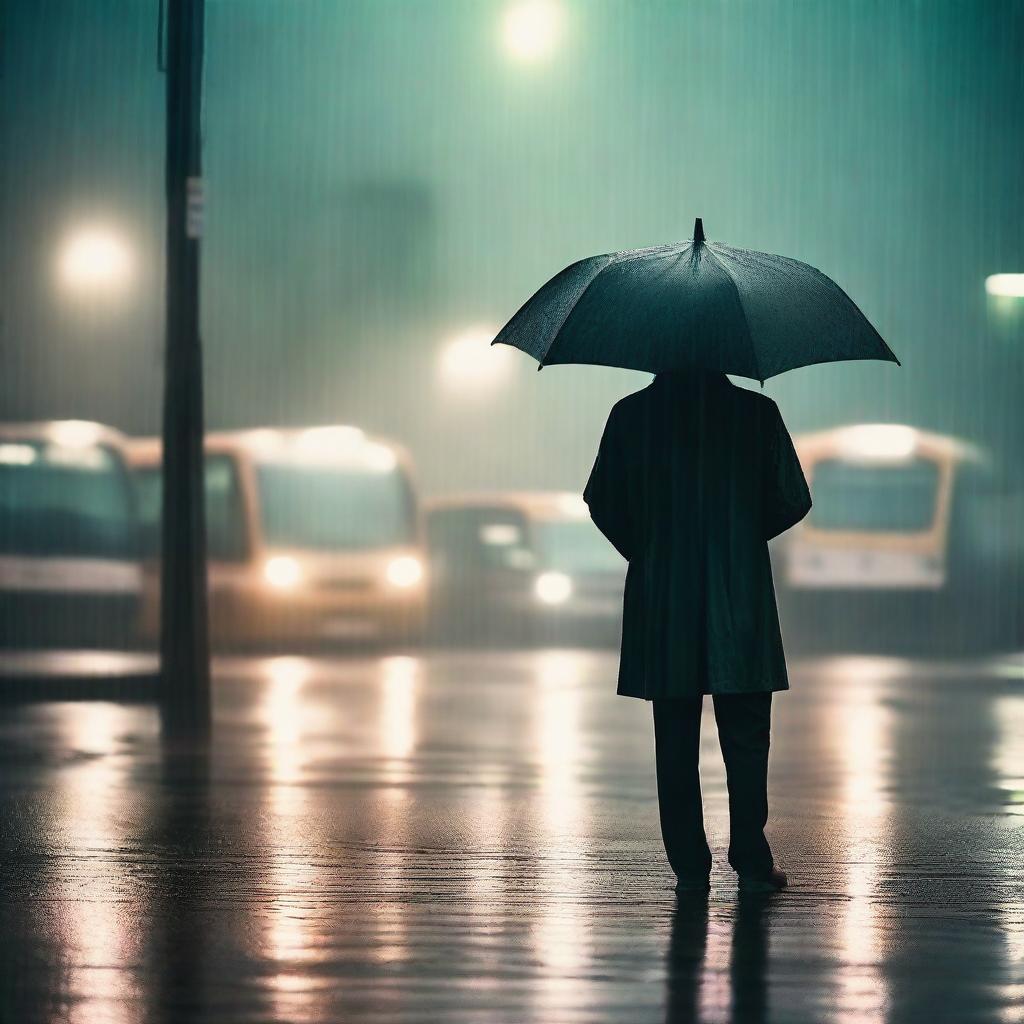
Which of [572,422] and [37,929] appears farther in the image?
[572,422]

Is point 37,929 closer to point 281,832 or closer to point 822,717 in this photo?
point 281,832

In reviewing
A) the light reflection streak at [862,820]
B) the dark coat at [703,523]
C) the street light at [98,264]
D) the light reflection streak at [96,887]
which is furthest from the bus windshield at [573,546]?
the dark coat at [703,523]

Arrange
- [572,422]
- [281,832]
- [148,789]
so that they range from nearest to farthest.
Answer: [281,832], [148,789], [572,422]

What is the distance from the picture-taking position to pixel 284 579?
17.7 metres

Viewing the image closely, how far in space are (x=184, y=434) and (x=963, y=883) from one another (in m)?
6.34

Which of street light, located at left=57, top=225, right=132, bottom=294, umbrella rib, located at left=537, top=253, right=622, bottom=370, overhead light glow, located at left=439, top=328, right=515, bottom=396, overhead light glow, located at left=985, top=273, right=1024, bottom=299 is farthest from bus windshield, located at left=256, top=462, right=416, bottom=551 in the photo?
umbrella rib, located at left=537, top=253, right=622, bottom=370

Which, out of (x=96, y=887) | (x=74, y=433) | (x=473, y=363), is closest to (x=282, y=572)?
(x=74, y=433)

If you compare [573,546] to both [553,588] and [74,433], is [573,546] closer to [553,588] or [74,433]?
[553,588]

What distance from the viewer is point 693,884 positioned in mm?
6207

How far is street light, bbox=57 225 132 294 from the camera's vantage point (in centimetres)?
1623

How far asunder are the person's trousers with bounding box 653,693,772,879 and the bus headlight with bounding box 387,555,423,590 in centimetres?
1111

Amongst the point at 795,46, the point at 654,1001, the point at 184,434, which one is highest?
the point at 795,46

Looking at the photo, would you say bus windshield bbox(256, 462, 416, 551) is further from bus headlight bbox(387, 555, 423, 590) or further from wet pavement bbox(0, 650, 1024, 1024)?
wet pavement bbox(0, 650, 1024, 1024)

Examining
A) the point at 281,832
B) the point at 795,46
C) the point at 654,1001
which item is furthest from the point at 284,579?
the point at 654,1001
